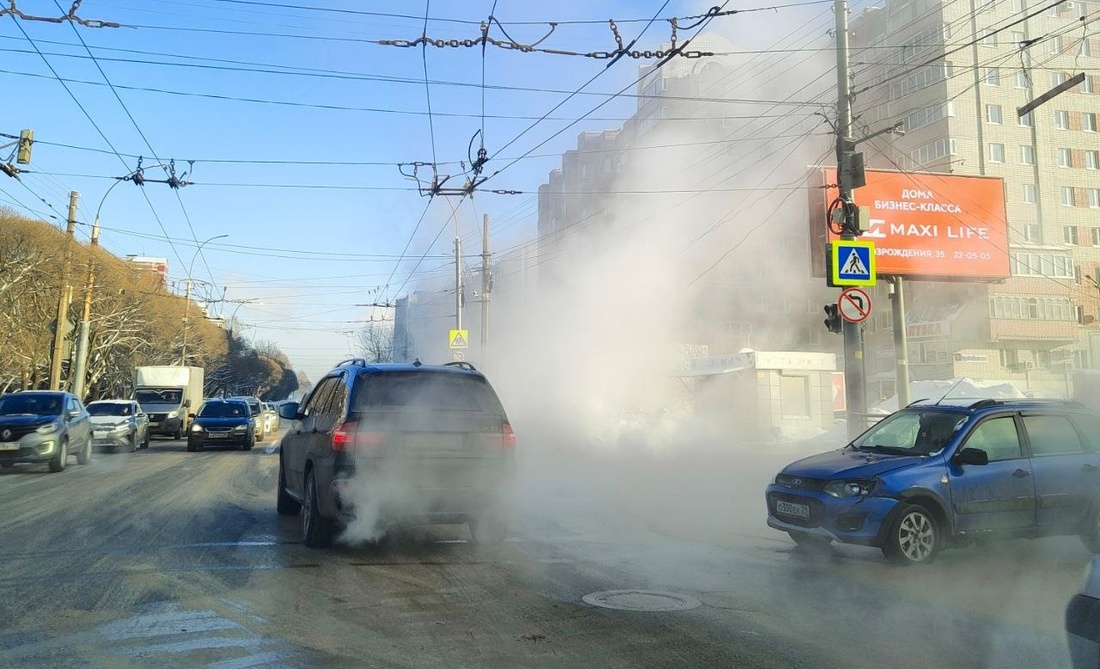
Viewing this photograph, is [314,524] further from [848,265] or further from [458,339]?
[458,339]

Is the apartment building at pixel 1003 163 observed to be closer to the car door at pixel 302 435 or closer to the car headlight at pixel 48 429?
the car headlight at pixel 48 429

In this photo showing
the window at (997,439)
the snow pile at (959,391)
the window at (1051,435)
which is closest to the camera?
the window at (997,439)

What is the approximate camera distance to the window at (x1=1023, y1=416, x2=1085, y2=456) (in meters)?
6.81

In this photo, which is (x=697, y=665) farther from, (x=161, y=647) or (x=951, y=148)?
(x=951, y=148)

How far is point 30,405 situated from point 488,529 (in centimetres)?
1168

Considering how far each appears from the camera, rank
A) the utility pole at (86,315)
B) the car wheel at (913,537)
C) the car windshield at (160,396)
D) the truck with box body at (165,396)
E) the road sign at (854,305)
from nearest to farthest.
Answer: the car wheel at (913,537), the road sign at (854,305), the utility pole at (86,315), the truck with box body at (165,396), the car windshield at (160,396)

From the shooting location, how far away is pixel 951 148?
138ft

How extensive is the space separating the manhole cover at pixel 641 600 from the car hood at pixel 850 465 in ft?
6.67

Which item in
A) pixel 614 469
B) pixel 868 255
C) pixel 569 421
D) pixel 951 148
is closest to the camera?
pixel 868 255

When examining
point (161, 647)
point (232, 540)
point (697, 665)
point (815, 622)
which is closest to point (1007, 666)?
point (815, 622)

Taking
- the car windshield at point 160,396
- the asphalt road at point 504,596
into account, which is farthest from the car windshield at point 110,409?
the asphalt road at point 504,596

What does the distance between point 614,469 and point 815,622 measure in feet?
34.5

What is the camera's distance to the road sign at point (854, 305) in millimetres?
10914

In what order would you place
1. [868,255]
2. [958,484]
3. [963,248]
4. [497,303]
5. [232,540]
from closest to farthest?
[958,484], [232,540], [868,255], [963,248], [497,303]
